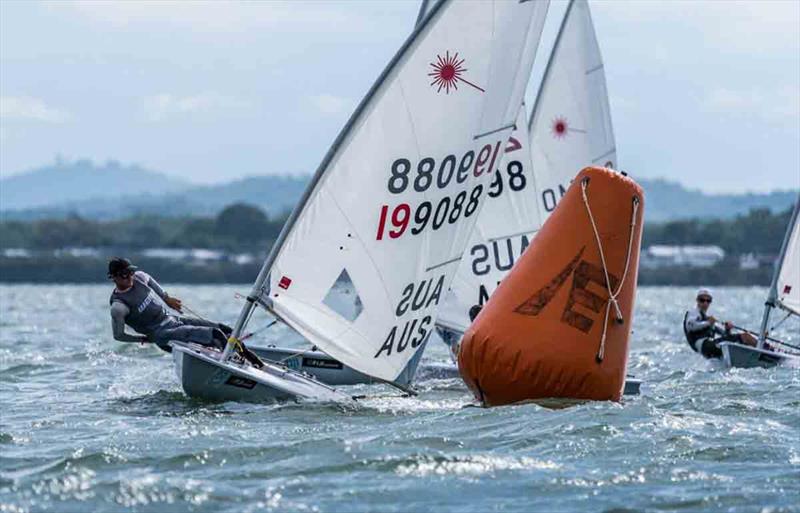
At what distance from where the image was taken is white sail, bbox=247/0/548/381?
14.4m

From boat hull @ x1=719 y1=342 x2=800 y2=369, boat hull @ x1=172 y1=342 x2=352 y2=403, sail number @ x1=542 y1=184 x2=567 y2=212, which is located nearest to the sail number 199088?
boat hull @ x1=172 y1=342 x2=352 y2=403

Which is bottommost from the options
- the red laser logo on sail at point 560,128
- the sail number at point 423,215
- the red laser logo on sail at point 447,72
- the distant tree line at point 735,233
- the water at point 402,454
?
the water at point 402,454

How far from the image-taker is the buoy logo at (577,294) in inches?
537

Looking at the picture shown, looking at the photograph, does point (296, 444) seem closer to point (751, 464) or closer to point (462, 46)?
point (751, 464)

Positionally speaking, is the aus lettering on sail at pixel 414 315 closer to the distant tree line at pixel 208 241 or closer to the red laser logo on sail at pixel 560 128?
Result: the red laser logo on sail at pixel 560 128

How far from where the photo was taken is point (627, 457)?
11516mm

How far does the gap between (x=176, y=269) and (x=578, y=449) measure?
104 m

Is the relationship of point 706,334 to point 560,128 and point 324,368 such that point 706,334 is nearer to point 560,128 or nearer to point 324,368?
point 560,128

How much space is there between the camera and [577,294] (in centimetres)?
1370

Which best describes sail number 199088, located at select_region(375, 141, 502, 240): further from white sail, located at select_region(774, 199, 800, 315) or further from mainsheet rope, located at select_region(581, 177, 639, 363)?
white sail, located at select_region(774, 199, 800, 315)

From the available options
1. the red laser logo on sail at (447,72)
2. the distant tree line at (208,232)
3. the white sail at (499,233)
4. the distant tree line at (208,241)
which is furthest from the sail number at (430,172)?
the distant tree line at (208,232)

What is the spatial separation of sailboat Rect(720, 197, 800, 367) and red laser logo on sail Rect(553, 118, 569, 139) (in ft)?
11.0

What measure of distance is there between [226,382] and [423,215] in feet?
7.44

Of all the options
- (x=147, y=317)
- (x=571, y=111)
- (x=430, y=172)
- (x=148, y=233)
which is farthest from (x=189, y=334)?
(x=148, y=233)
